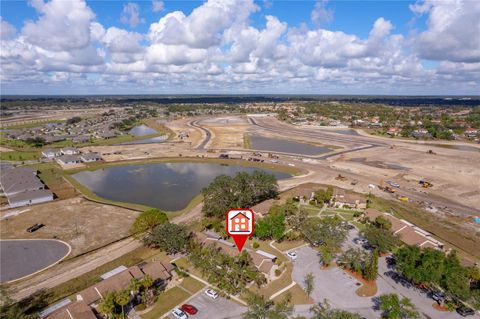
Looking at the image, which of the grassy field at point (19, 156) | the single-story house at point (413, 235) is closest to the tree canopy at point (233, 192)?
the single-story house at point (413, 235)

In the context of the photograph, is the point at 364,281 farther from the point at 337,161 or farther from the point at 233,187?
the point at 337,161

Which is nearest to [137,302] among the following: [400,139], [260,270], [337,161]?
[260,270]

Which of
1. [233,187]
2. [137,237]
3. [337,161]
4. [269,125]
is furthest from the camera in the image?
[269,125]

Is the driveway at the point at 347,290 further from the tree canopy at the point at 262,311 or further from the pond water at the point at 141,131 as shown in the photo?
the pond water at the point at 141,131

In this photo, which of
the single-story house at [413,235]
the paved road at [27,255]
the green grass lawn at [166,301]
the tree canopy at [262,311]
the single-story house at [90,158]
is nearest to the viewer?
the tree canopy at [262,311]

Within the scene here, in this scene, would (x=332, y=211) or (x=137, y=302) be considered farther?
(x=332, y=211)

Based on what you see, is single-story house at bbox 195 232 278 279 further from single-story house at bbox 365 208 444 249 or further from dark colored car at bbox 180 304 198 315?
single-story house at bbox 365 208 444 249

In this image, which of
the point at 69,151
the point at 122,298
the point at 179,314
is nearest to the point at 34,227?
the point at 122,298
